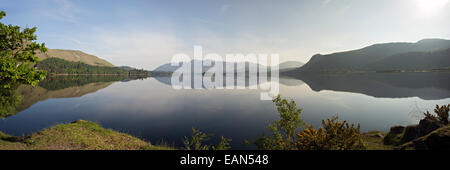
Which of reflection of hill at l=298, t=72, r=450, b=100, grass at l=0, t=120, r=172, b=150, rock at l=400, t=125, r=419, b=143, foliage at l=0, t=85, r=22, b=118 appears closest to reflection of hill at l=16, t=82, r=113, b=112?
foliage at l=0, t=85, r=22, b=118

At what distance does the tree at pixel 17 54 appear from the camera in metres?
12.1

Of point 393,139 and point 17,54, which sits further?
point 393,139

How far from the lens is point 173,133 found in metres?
29.5

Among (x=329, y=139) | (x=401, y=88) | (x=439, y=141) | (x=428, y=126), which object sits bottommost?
(x=428, y=126)

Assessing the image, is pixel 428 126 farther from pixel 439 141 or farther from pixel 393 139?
pixel 439 141

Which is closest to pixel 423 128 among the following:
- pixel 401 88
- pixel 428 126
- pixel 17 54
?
pixel 428 126

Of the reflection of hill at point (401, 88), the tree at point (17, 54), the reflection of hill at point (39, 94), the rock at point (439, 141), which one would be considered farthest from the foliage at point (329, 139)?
the reflection of hill at point (401, 88)

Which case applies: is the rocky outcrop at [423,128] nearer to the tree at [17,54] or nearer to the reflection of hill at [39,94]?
the tree at [17,54]

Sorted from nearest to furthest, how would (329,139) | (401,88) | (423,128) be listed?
(329,139), (423,128), (401,88)

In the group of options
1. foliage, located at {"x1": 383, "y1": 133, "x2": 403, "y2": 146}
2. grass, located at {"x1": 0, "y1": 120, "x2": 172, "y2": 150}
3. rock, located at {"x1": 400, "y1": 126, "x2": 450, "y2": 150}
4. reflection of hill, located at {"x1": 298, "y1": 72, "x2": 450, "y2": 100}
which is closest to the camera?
rock, located at {"x1": 400, "y1": 126, "x2": 450, "y2": 150}

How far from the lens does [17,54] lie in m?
13.3

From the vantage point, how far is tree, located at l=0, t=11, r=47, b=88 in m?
12.1

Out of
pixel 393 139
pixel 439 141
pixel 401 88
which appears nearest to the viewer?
pixel 439 141

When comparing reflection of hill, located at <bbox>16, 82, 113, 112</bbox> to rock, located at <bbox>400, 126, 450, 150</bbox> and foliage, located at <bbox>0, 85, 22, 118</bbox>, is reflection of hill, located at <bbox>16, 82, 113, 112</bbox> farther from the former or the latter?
rock, located at <bbox>400, 126, 450, 150</bbox>
